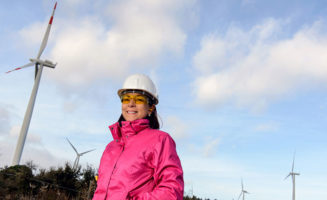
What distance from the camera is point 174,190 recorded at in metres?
2.48

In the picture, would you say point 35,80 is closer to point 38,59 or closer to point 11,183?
point 38,59

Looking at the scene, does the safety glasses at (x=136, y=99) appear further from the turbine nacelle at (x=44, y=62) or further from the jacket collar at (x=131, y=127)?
the turbine nacelle at (x=44, y=62)

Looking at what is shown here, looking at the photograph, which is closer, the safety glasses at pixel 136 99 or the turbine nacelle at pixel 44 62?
the safety glasses at pixel 136 99

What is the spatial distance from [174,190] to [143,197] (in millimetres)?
230

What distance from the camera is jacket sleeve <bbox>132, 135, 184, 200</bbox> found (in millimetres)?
2475

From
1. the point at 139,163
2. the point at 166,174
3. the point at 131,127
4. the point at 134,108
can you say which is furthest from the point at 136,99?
the point at 166,174

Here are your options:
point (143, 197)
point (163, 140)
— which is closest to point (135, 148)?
point (163, 140)

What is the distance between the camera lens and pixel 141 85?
3.32 m

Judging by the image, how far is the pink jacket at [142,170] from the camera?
2.52 meters

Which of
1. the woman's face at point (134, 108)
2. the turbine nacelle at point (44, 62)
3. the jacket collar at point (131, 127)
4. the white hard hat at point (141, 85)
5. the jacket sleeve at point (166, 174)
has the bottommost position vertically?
the jacket sleeve at point (166, 174)

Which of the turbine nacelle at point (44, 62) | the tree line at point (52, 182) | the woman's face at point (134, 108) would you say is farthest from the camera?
the turbine nacelle at point (44, 62)

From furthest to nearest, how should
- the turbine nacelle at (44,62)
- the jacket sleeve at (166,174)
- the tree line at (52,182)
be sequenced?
the turbine nacelle at (44,62)
the tree line at (52,182)
the jacket sleeve at (166,174)

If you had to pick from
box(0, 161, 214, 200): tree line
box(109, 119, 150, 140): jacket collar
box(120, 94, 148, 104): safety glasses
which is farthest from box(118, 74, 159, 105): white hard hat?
box(0, 161, 214, 200): tree line

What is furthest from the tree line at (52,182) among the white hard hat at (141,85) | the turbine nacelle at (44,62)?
the turbine nacelle at (44,62)
